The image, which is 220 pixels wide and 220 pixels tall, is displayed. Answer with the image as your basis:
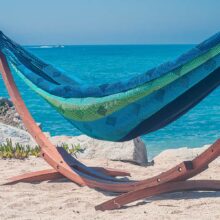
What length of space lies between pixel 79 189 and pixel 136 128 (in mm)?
847

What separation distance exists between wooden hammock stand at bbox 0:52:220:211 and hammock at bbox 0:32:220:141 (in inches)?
13.4

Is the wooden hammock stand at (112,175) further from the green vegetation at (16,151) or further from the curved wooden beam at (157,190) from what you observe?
the green vegetation at (16,151)

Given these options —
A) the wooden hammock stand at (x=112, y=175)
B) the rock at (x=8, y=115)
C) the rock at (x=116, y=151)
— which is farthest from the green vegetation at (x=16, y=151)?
the rock at (x=8, y=115)

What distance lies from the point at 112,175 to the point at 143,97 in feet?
4.76

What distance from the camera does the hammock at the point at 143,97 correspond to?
3973 millimetres

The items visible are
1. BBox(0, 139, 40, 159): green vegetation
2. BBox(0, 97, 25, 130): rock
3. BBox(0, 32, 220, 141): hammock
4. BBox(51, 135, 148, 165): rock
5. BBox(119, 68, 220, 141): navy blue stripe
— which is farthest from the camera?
BBox(0, 97, 25, 130): rock

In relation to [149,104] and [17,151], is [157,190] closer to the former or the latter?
[149,104]

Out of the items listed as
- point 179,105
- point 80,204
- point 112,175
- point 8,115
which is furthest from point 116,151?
point 8,115

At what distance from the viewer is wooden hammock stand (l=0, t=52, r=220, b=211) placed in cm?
417

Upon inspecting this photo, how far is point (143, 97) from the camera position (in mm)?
4137

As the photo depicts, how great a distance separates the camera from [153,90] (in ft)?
13.4

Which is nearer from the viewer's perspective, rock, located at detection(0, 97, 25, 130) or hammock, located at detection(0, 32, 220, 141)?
hammock, located at detection(0, 32, 220, 141)

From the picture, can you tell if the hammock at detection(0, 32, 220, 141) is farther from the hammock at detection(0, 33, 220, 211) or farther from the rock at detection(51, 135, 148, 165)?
the rock at detection(51, 135, 148, 165)

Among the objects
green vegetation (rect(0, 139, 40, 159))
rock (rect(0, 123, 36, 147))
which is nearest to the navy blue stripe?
green vegetation (rect(0, 139, 40, 159))
